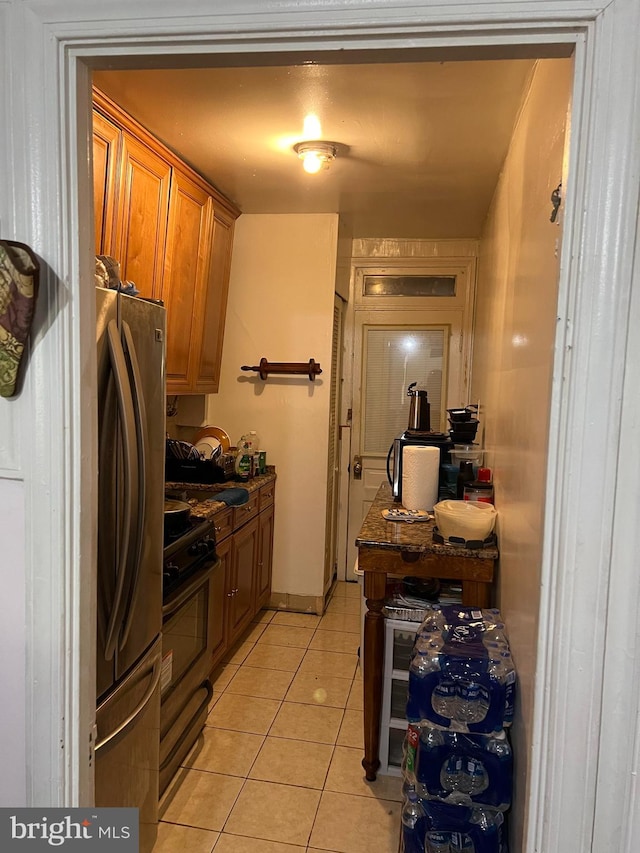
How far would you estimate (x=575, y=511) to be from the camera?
0.85 m

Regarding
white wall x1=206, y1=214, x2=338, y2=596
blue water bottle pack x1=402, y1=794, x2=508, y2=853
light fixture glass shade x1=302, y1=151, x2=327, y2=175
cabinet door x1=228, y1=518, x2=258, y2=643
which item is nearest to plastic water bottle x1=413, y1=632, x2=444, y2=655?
blue water bottle pack x1=402, y1=794, x2=508, y2=853

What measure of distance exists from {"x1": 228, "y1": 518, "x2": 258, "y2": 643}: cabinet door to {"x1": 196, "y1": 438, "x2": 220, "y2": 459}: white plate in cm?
45

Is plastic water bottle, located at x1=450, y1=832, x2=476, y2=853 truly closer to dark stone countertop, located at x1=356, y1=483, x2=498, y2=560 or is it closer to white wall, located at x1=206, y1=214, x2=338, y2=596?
dark stone countertop, located at x1=356, y1=483, x2=498, y2=560

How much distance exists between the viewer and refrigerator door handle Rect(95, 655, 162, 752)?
1572mm

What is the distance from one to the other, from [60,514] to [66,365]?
23cm

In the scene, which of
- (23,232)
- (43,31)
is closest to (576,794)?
(23,232)

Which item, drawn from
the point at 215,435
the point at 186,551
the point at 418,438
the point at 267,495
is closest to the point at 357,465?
the point at 267,495

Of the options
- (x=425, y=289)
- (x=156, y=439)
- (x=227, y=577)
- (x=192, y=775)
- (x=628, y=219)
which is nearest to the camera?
(x=628, y=219)

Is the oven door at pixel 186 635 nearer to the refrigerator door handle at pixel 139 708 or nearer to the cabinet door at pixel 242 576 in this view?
the refrigerator door handle at pixel 139 708

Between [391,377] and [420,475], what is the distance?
1.81 m

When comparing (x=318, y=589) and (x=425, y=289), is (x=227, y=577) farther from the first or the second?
(x=425, y=289)

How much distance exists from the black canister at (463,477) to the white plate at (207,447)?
1.38m

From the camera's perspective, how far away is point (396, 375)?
14.4 ft

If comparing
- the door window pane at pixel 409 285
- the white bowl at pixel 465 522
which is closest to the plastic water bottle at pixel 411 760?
the white bowl at pixel 465 522
